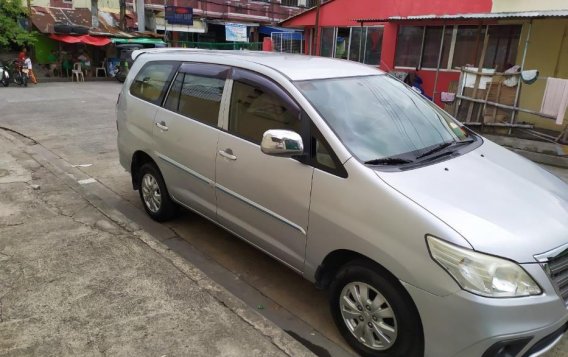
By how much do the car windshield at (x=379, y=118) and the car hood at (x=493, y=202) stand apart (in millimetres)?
252

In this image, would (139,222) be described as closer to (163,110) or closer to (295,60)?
(163,110)

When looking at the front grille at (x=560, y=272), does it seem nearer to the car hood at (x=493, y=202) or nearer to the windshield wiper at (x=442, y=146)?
the car hood at (x=493, y=202)

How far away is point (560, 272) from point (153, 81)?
383 cm

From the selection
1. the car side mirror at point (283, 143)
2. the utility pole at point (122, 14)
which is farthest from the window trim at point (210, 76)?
the utility pole at point (122, 14)

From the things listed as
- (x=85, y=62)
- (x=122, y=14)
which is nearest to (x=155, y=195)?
(x=85, y=62)

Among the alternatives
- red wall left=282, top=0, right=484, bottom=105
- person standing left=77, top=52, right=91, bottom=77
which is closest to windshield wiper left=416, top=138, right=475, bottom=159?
red wall left=282, top=0, right=484, bottom=105

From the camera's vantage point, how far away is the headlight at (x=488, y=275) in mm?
2131

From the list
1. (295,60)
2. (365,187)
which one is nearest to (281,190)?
(365,187)

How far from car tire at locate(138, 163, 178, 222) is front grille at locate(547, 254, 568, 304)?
332cm

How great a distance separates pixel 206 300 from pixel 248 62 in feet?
6.06

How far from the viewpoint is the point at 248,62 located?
11.5 feet

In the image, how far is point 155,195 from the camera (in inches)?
180

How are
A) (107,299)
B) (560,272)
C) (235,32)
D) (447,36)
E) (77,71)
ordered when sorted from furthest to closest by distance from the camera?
1. (235,32)
2. (77,71)
3. (447,36)
4. (107,299)
5. (560,272)

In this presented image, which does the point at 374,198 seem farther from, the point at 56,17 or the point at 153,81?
the point at 56,17
